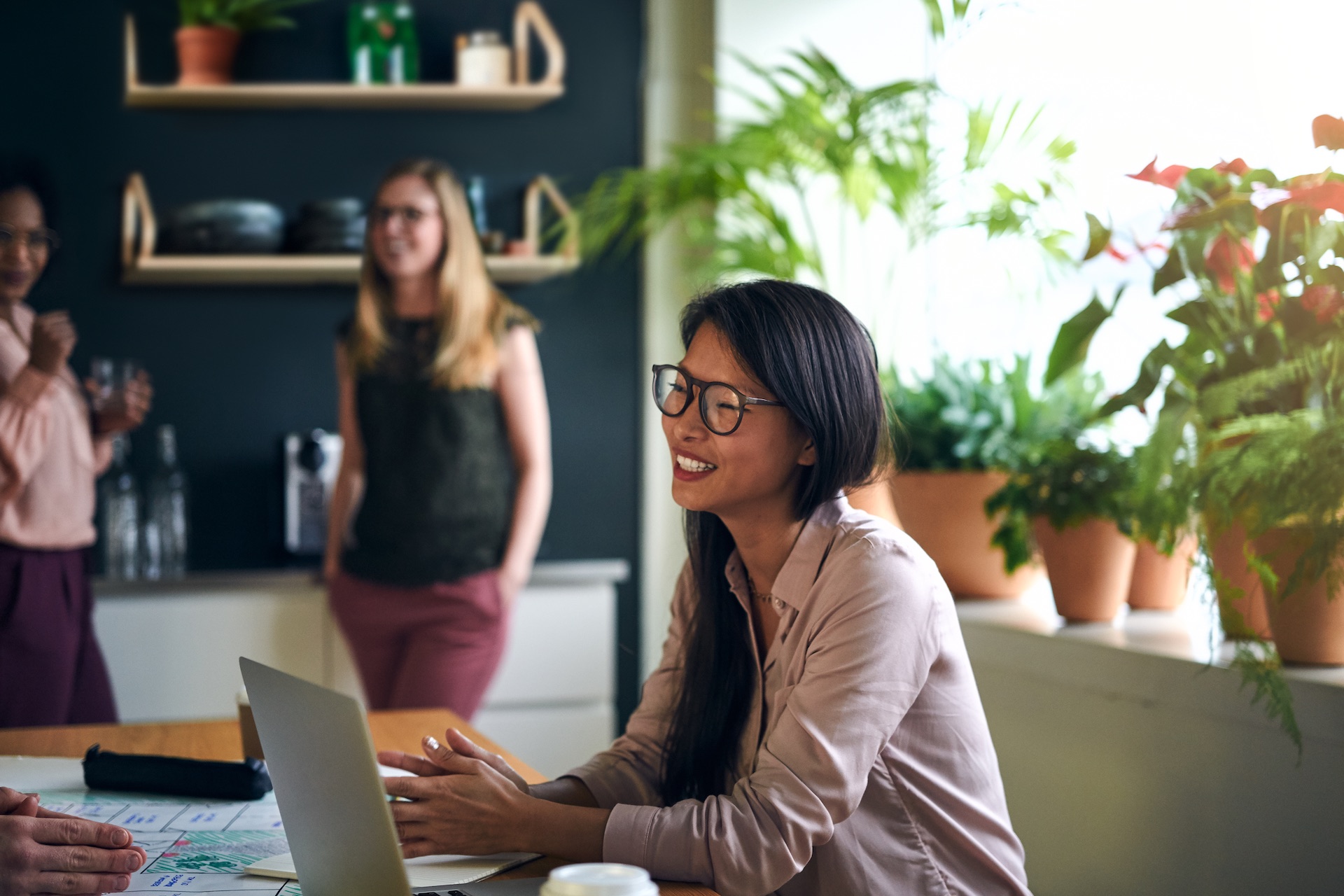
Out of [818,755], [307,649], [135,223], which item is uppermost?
[135,223]

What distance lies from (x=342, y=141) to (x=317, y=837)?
9.96 ft

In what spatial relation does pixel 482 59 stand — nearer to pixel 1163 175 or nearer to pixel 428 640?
pixel 428 640

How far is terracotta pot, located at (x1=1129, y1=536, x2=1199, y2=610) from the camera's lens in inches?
83.3

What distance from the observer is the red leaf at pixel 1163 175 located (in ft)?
5.58

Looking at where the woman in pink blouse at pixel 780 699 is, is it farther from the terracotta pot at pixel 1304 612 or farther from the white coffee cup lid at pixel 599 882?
the terracotta pot at pixel 1304 612

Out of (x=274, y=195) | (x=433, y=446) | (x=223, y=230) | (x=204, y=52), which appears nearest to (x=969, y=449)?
(x=433, y=446)

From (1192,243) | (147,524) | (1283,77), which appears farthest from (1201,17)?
(147,524)

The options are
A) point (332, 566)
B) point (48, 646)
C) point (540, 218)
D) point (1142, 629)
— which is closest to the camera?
point (1142, 629)

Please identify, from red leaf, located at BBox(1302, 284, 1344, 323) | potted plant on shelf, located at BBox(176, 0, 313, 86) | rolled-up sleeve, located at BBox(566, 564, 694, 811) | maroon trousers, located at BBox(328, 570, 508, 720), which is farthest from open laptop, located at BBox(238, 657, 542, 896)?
potted plant on shelf, located at BBox(176, 0, 313, 86)

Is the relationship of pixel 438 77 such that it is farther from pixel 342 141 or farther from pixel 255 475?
pixel 255 475

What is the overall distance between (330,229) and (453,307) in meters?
0.74

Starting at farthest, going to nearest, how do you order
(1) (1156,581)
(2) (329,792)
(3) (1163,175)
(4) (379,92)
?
1. (4) (379,92)
2. (1) (1156,581)
3. (3) (1163,175)
4. (2) (329,792)

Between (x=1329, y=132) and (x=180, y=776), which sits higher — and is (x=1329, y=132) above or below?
above

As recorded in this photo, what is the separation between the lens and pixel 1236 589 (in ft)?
5.26
